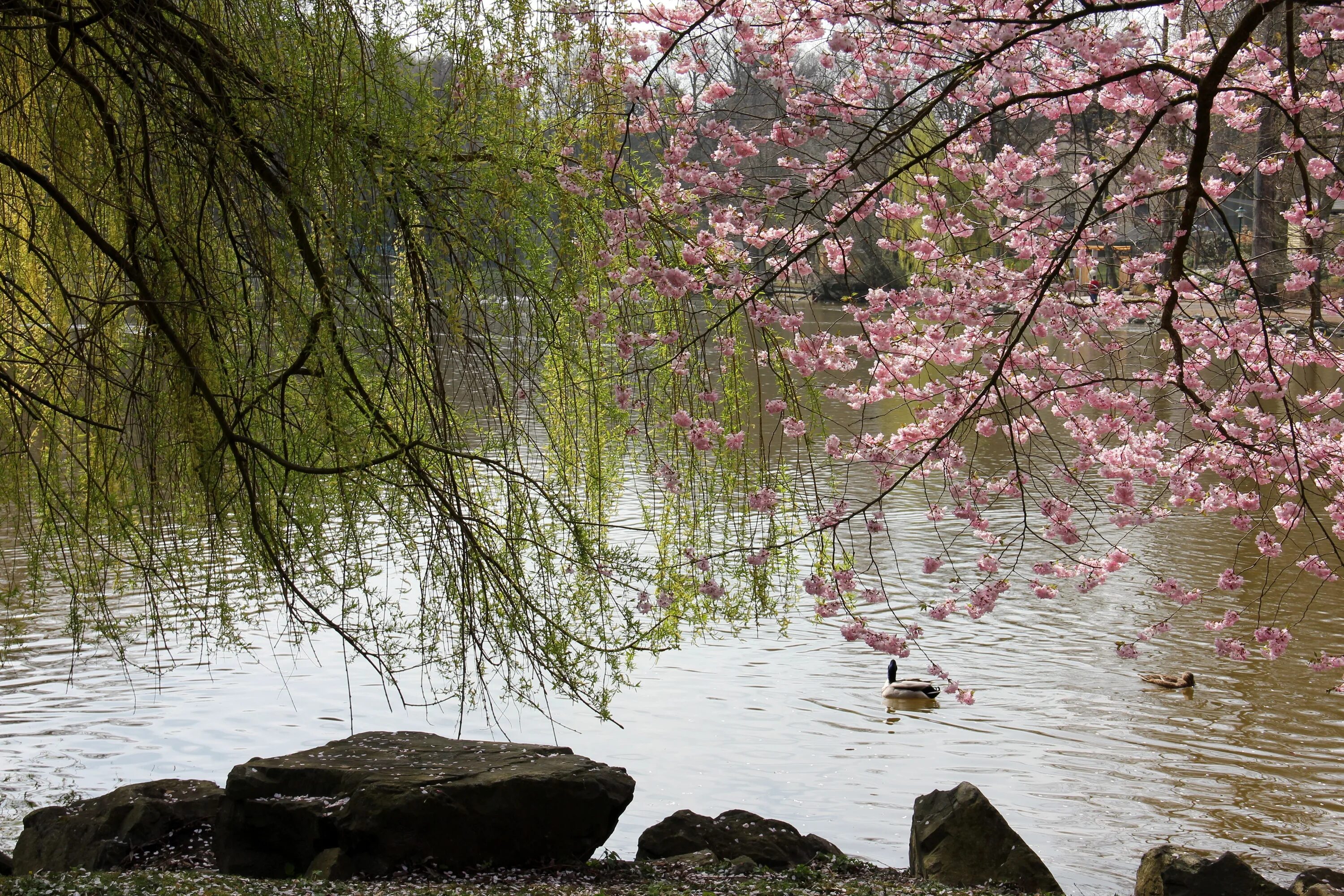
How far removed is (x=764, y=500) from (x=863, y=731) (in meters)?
2.56

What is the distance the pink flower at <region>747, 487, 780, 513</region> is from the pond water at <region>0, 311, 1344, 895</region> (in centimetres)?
121

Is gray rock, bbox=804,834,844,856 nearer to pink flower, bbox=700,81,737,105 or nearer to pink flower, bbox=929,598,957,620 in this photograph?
pink flower, bbox=929,598,957,620

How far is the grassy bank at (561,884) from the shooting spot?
336cm

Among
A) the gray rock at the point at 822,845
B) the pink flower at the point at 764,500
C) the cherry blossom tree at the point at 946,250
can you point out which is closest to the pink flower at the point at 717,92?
the cherry blossom tree at the point at 946,250

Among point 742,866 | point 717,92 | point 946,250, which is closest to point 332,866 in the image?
point 742,866

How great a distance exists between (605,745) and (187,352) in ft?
12.0

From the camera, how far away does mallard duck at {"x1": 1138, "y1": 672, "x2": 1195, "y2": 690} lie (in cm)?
692

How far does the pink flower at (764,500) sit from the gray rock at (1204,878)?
1.87 meters

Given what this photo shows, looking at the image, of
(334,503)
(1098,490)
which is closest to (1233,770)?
(334,503)

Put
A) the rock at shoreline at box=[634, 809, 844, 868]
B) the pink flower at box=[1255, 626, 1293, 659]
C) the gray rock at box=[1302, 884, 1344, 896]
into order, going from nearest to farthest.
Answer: the gray rock at box=[1302, 884, 1344, 896]
the rock at shoreline at box=[634, 809, 844, 868]
the pink flower at box=[1255, 626, 1293, 659]

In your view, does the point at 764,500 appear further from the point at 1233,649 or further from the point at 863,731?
the point at 1233,649

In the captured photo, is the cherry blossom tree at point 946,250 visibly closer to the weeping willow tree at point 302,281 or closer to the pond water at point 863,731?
the weeping willow tree at point 302,281

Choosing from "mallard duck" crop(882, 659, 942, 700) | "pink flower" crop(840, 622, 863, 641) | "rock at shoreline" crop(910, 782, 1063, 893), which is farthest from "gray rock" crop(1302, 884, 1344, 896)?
"mallard duck" crop(882, 659, 942, 700)

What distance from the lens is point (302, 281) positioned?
3295 millimetres
